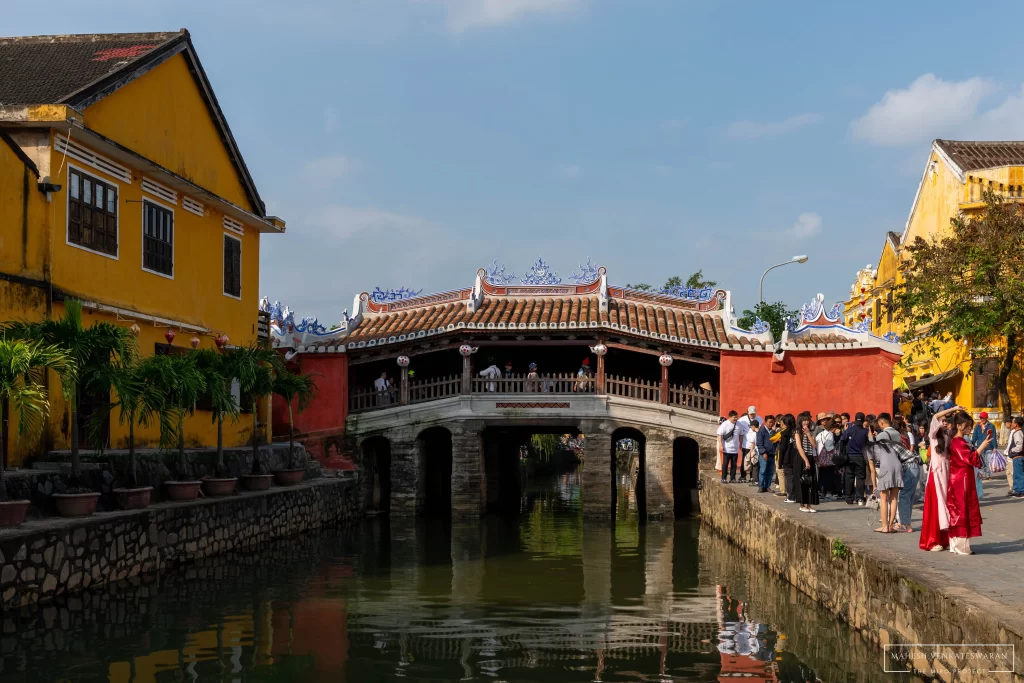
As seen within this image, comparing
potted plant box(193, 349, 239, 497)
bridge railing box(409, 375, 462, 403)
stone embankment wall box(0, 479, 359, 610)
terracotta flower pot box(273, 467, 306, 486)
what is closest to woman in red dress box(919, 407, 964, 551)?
stone embankment wall box(0, 479, 359, 610)

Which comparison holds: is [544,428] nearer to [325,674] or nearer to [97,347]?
[97,347]

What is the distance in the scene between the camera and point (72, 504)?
13.0 metres

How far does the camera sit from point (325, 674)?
945 centimetres

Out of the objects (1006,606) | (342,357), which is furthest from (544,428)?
(1006,606)

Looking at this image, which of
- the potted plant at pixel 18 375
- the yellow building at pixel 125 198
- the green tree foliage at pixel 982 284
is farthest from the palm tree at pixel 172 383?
the green tree foliage at pixel 982 284

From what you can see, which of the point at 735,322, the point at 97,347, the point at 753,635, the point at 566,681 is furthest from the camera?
the point at 735,322

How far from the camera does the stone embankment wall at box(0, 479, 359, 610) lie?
11273 mm

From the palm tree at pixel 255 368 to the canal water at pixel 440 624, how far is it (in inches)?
113

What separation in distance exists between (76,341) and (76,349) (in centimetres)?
10

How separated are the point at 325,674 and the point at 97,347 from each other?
20.1 ft

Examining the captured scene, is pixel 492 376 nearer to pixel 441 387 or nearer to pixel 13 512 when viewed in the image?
pixel 441 387

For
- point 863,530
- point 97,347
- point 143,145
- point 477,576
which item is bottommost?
point 477,576

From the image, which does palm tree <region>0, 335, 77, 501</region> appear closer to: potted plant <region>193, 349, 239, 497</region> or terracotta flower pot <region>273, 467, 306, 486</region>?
potted plant <region>193, 349, 239, 497</region>

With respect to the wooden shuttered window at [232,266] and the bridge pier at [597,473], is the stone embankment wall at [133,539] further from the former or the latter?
the bridge pier at [597,473]
